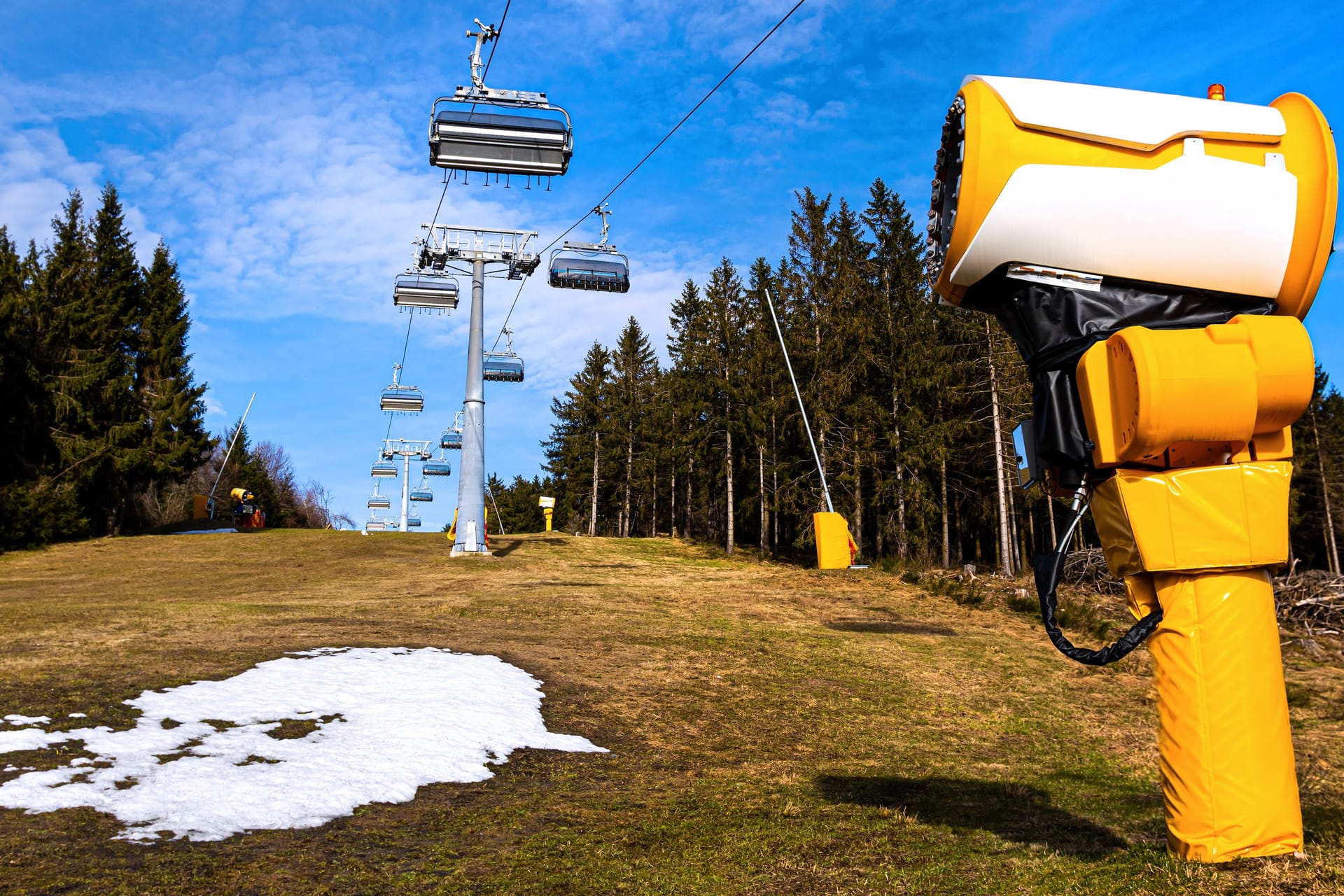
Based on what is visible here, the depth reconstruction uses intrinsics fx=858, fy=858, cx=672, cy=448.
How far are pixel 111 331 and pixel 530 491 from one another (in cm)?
7502

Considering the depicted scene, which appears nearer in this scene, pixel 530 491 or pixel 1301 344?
pixel 1301 344

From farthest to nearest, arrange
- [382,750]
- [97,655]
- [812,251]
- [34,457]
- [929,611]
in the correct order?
[812,251], [34,457], [929,611], [97,655], [382,750]

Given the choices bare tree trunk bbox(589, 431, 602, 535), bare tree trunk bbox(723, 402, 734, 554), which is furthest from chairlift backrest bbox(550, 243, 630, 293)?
bare tree trunk bbox(589, 431, 602, 535)

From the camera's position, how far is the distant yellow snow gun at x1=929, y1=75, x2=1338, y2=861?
3.59m

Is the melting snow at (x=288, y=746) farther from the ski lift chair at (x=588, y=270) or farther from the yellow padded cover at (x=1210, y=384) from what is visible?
the ski lift chair at (x=588, y=270)

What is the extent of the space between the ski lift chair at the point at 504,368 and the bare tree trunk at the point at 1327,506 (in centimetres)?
4621

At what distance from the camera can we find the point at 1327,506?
163 ft

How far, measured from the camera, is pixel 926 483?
36.3 metres

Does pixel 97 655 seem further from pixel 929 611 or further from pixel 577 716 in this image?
pixel 929 611

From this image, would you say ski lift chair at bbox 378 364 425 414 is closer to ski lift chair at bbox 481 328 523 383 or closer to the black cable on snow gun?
ski lift chair at bbox 481 328 523 383

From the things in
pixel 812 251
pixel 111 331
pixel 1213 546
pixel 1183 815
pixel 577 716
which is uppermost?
pixel 812 251

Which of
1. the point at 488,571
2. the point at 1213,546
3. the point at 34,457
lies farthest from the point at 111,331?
the point at 1213,546

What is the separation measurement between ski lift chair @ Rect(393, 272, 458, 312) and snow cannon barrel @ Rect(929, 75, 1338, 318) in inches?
1131

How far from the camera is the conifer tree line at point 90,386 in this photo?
32594 mm
